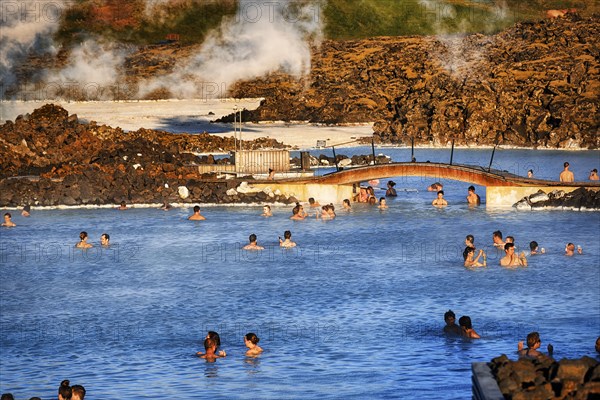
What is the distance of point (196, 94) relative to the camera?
441 feet

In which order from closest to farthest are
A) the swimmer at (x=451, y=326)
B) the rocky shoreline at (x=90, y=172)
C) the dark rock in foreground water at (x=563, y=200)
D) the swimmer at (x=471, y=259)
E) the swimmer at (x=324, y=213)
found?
the swimmer at (x=451, y=326) → the swimmer at (x=471, y=259) → the swimmer at (x=324, y=213) → the dark rock in foreground water at (x=563, y=200) → the rocky shoreline at (x=90, y=172)

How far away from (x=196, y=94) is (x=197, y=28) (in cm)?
1732

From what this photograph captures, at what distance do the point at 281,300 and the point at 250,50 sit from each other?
3952 inches

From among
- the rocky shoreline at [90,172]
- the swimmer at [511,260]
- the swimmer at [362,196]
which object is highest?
the rocky shoreline at [90,172]

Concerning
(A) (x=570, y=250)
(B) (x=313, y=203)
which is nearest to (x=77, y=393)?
(A) (x=570, y=250)

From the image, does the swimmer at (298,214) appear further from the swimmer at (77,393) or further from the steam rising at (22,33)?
the steam rising at (22,33)

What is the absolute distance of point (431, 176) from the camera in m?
69.4

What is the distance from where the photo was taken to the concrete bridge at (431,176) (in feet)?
225

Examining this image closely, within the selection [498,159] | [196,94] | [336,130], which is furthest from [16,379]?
[196,94]

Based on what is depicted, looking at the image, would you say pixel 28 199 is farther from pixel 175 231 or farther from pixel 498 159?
pixel 498 159

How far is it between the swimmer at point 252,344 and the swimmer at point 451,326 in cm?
546

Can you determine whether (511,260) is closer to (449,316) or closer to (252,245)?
(252,245)

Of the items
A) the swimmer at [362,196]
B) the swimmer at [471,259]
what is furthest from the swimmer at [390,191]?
the swimmer at [471,259]

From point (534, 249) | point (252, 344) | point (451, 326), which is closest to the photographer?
point (252, 344)
